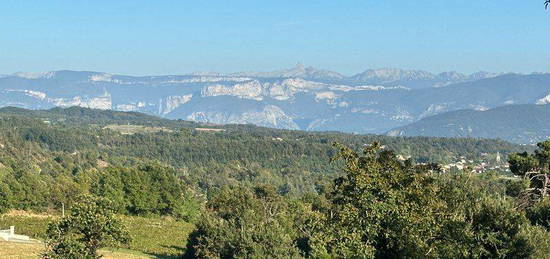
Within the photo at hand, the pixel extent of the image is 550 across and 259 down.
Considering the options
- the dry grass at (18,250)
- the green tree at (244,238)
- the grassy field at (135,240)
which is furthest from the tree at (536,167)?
the dry grass at (18,250)

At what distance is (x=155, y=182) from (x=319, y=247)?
92900mm

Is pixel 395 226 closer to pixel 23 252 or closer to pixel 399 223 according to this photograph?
pixel 399 223

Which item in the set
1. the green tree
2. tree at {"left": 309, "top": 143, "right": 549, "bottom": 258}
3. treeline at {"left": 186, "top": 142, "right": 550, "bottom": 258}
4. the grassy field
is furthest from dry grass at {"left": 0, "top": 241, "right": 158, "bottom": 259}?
tree at {"left": 309, "top": 143, "right": 549, "bottom": 258}

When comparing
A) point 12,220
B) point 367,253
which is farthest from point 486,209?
point 12,220

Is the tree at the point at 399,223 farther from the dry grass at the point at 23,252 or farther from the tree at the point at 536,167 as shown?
the tree at the point at 536,167

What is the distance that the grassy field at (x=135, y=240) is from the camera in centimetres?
5483

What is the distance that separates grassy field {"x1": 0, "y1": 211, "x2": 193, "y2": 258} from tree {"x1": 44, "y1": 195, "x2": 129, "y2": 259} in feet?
34.0

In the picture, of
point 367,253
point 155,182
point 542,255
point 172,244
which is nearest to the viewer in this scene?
point 367,253

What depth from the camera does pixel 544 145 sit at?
224 ft

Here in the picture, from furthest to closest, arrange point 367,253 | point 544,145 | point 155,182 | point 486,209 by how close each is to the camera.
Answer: point 155,182
point 544,145
point 486,209
point 367,253

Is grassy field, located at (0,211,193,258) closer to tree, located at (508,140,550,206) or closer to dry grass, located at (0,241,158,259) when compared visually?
dry grass, located at (0,241,158,259)

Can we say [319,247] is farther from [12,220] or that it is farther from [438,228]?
[12,220]

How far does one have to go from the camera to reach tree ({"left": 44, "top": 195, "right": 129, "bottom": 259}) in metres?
37.2

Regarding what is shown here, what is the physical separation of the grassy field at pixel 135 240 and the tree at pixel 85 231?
10.4 metres
